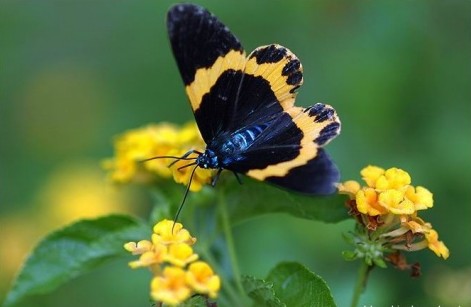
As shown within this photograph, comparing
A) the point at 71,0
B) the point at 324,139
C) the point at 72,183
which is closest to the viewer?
the point at 324,139

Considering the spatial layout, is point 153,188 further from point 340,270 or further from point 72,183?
point 72,183

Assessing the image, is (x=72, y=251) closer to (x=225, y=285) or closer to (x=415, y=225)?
(x=225, y=285)

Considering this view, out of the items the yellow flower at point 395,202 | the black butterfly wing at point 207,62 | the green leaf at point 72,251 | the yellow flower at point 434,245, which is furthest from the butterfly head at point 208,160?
the yellow flower at point 434,245

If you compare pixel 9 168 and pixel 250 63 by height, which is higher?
pixel 9 168

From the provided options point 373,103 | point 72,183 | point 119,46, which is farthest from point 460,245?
point 119,46

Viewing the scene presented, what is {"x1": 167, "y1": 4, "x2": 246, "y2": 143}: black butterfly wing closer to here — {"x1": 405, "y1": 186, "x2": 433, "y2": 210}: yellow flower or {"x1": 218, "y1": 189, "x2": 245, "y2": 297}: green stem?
{"x1": 218, "y1": 189, "x2": 245, "y2": 297}: green stem

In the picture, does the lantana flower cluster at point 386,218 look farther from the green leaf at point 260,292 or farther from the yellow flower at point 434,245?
the green leaf at point 260,292

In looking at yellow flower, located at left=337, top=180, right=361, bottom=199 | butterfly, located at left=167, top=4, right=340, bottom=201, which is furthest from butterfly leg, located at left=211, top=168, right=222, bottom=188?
yellow flower, located at left=337, top=180, right=361, bottom=199
